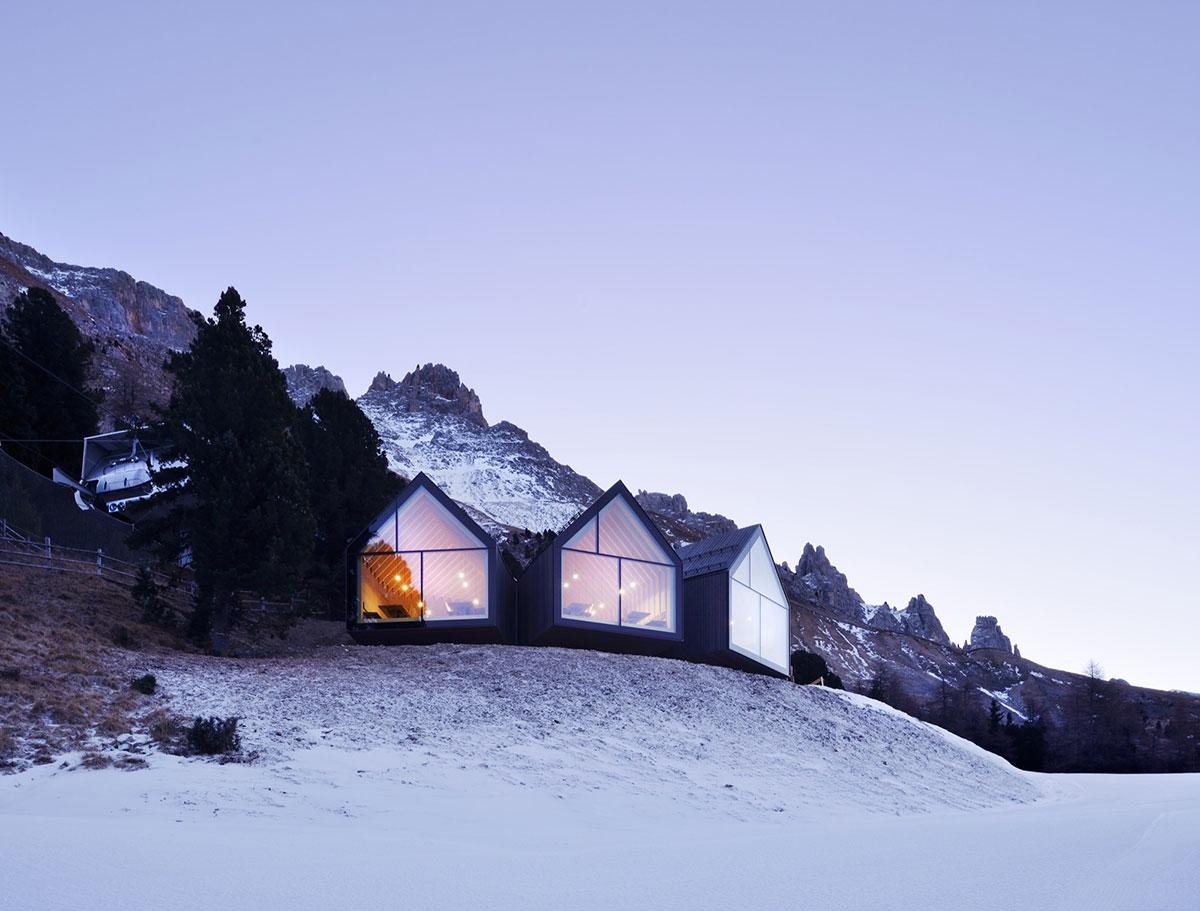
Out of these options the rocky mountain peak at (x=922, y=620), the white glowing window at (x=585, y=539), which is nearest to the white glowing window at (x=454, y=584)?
the white glowing window at (x=585, y=539)

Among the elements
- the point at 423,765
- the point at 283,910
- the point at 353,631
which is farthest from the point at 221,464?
the point at 283,910

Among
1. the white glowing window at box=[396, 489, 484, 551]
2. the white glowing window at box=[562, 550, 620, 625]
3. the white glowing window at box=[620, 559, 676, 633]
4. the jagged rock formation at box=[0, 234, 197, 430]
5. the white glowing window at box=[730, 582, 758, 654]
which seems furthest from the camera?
the jagged rock formation at box=[0, 234, 197, 430]

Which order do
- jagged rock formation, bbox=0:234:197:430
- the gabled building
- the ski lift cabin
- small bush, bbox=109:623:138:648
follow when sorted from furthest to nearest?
1. jagged rock formation, bbox=0:234:197:430
2. the ski lift cabin
3. the gabled building
4. small bush, bbox=109:623:138:648

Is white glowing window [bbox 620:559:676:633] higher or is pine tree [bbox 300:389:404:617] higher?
pine tree [bbox 300:389:404:617]

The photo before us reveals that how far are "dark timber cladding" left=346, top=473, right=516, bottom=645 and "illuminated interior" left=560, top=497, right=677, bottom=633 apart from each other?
2155 millimetres

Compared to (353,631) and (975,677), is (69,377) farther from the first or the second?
(975,677)

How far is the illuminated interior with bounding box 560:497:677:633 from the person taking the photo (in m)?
29.2

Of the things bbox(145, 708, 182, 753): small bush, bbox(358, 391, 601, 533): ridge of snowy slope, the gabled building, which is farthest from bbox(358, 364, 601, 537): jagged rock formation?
bbox(145, 708, 182, 753): small bush

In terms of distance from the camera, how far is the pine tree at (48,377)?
4084 centimetres

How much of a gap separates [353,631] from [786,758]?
14.0 m

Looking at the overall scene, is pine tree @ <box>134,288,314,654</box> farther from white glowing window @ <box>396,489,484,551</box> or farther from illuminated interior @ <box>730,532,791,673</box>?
illuminated interior @ <box>730,532,791,673</box>

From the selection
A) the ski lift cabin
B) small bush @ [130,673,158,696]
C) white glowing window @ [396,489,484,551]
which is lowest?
small bush @ [130,673,158,696]

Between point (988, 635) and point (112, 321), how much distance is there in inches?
5839

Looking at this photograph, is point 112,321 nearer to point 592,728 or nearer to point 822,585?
point 822,585
